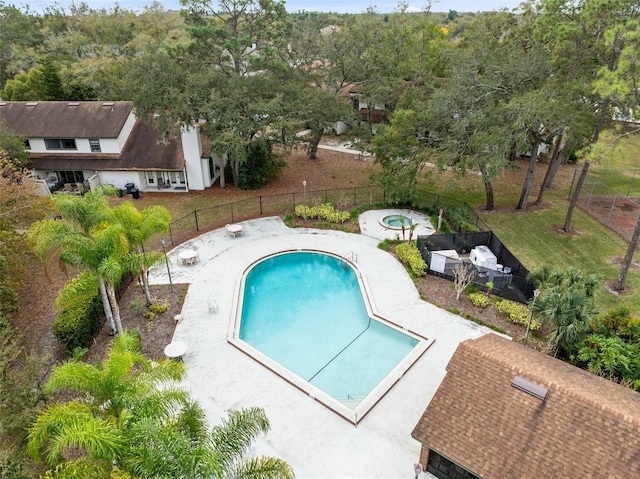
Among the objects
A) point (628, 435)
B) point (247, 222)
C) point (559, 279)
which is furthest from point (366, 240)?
point (628, 435)

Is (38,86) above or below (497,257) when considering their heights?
above

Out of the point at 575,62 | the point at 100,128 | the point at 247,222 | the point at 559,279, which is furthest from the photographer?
the point at 100,128

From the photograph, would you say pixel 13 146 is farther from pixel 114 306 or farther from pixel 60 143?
pixel 114 306

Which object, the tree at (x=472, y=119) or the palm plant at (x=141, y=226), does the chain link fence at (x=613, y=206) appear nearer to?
the tree at (x=472, y=119)

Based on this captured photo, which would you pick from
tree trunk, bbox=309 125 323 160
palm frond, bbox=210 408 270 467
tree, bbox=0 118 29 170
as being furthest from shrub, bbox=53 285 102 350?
tree trunk, bbox=309 125 323 160

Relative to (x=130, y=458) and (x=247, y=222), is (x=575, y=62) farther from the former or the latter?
(x=130, y=458)

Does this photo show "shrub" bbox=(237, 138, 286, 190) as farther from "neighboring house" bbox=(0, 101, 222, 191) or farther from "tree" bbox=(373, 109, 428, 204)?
"tree" bbox=(373, 109, 428, 204)

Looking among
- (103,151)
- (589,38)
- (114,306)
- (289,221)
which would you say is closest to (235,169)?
(289,221)
